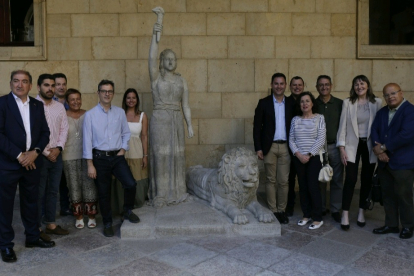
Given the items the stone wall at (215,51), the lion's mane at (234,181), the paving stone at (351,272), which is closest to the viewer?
the paving stone at (351,272)

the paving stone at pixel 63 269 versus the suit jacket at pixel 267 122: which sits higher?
the suit jacket at pixel 267 122

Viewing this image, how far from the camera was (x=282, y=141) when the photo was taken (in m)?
4.45

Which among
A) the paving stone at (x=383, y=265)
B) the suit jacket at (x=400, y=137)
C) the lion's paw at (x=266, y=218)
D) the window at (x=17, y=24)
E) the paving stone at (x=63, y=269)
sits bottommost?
the paving stone at (x=383, y=265)

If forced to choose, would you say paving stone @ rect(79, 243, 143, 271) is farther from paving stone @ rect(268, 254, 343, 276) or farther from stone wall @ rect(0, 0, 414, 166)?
stone wall @ rect(0, 0, 414, 166)

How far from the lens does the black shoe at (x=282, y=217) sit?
4.43 meters

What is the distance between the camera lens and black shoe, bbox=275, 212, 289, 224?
4429 millimetres

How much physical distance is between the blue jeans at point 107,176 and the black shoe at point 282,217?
69.6 inches

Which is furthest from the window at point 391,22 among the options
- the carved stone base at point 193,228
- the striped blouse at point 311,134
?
the carved stone base at point 193,228

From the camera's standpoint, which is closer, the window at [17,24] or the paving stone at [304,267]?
the paving stone at [304,267]

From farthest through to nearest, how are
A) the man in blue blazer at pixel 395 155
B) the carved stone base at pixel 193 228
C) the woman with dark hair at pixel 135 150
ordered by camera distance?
the woman with dark hair at pixel 135 150
the carved stone base at pixel 193 228
the man in blue blazer at pixel 395 155

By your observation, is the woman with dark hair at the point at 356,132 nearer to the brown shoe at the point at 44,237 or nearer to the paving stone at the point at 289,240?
the paving stone at the point at 289,240

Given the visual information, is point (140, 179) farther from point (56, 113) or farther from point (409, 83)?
point (409, 83)

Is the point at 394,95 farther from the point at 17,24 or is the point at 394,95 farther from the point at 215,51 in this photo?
the point at 17,24

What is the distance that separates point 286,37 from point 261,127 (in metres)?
2.18
